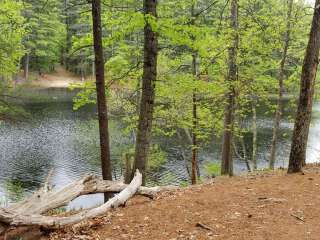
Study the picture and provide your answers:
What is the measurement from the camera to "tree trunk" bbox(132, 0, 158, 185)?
10569mm

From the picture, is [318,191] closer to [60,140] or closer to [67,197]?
[67,197]

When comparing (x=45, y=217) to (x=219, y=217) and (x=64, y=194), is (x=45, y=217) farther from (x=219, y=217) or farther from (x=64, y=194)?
(x=219, y=217)

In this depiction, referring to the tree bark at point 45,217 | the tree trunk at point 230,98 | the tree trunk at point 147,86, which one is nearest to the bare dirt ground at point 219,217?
the tree bark at point 45,217

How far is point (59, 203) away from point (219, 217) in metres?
3.10

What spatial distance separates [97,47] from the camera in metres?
10.8

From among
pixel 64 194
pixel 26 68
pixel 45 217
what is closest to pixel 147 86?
pixel 64 194

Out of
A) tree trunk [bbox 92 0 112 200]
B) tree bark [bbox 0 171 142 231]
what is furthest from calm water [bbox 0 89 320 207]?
tree bark [bbox 0 171 142 231]

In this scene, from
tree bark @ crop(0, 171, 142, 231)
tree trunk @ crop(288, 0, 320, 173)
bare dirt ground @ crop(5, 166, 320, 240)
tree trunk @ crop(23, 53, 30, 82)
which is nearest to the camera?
tree bark @ crop(0, 171, 142, 231)

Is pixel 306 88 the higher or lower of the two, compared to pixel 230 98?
higher

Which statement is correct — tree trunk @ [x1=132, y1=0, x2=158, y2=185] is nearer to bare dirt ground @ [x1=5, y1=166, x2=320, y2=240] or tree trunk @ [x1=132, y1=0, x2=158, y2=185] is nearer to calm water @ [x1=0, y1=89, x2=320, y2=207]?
bare dirt ground @ [x1=5, y1=166, x2=320, y2=240]

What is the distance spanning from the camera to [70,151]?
98.2 feet

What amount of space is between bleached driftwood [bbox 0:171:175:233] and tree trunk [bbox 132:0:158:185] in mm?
1484

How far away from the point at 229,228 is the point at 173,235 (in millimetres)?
1014

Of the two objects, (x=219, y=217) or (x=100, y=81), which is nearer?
(x=219, y=217)
